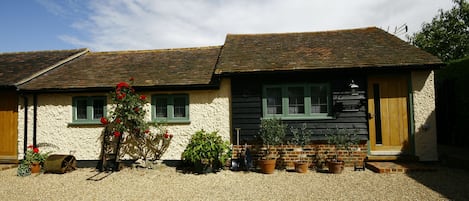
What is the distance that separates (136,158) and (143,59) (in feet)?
14.6

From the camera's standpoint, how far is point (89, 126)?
846cm

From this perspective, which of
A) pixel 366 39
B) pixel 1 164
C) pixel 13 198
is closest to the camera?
pixel 13 198

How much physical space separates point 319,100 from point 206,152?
3.91 m

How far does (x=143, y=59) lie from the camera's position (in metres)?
10.7

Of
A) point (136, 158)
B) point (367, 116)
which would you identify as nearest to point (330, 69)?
point (367, 116)

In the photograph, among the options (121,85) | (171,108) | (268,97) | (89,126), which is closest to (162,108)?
(171,108)

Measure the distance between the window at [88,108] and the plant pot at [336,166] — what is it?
24.5ft

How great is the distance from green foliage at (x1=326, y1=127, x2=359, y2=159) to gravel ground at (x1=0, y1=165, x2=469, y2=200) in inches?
27.2

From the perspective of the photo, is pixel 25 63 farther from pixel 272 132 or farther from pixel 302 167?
pixel 302 167

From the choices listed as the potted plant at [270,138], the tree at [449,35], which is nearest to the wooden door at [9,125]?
the potted plant at [270,138]

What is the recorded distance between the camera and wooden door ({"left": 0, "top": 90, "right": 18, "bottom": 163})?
8844 mm

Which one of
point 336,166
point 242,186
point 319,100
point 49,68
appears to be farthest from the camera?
point 49,68

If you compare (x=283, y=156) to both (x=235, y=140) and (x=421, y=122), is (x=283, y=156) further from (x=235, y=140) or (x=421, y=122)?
(x=421, y=122)

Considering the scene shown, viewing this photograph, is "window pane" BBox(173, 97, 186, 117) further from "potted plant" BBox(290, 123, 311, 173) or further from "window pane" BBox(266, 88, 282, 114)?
"potted plant" BBox(290, 123, 311, 173)
